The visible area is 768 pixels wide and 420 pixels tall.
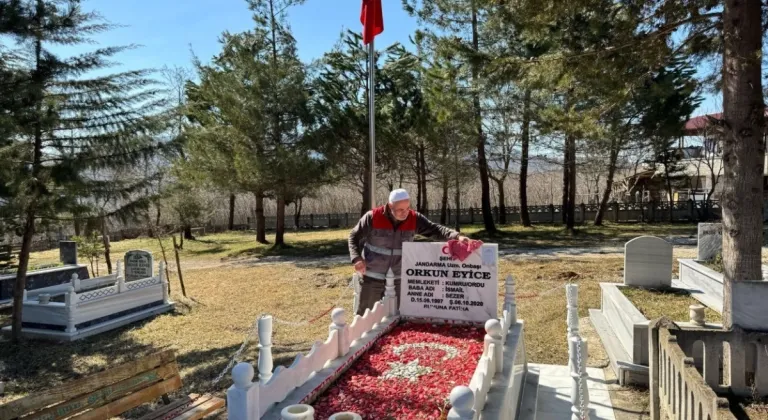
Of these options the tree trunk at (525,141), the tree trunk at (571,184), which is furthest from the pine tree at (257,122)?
the tree trunk at (571,184)

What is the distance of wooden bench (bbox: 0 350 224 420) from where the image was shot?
325 cm

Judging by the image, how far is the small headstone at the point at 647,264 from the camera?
25.2 ft

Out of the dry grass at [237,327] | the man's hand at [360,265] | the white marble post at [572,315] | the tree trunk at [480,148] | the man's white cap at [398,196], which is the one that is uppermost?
the tree trunk at [480,148]

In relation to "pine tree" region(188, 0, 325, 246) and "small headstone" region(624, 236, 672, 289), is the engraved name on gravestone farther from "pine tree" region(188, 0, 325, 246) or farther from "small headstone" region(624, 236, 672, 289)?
"pine tree" region(188, 0, 325, 246)

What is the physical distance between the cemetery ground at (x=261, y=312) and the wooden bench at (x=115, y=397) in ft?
3.75

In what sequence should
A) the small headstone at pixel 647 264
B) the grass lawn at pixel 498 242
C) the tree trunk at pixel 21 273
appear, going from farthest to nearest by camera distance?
the grass lawn at pixel 498 242, the small headstone at pixel 647 264, the tree trunk at pixel 21 273

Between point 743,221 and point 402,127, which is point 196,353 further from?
point 402,127

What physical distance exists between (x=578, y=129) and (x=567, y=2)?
1.95 metres

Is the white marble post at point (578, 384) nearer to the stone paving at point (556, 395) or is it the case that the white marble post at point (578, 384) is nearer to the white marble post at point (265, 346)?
the stone paving at point (556, 395)

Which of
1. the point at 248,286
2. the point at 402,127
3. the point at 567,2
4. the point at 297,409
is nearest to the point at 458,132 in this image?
the point at 402,127

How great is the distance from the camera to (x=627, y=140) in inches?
872

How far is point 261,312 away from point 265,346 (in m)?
6.69

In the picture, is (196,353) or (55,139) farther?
(55,139)

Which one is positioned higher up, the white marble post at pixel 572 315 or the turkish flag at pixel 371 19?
the turkish flag at pixel 371 19
